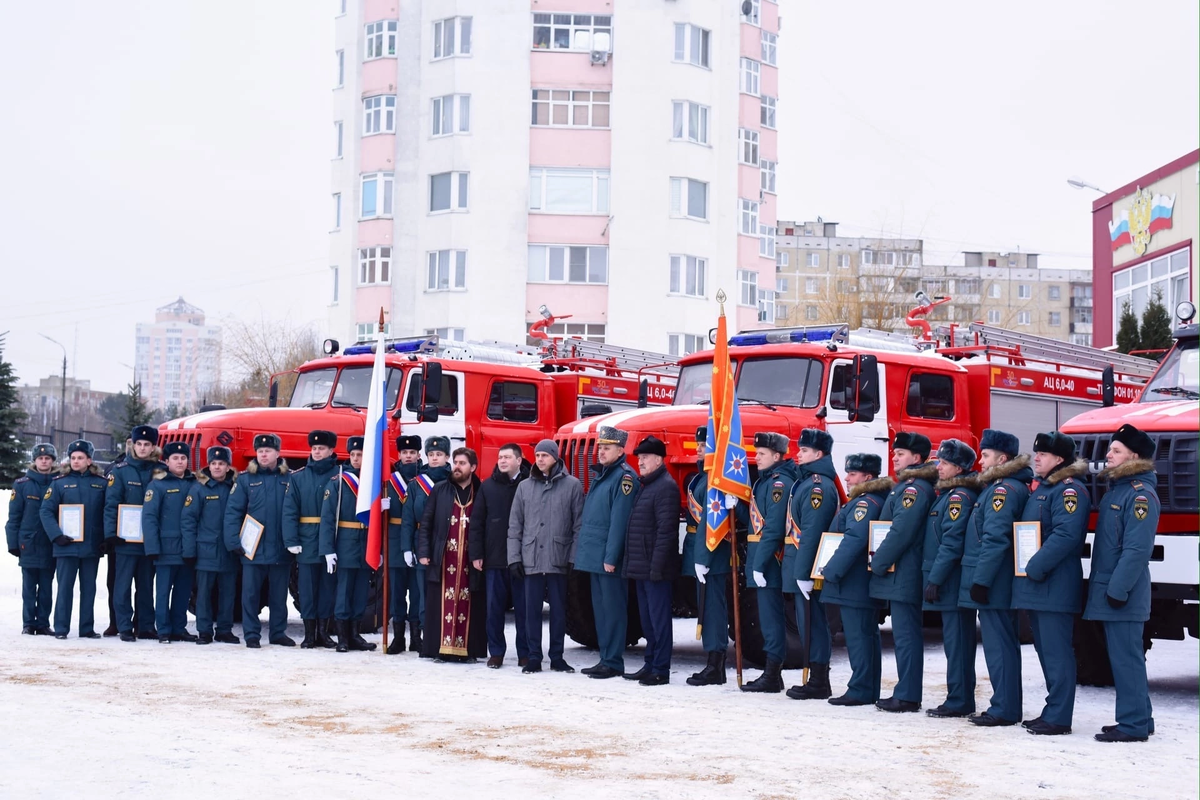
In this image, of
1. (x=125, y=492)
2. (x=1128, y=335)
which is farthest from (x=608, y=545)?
(x=1128, y=335)

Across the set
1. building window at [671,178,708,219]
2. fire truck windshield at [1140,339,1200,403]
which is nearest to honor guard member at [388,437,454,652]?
fire truck windshield at [1140,339,1200,403]

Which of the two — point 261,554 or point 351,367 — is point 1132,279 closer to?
point 351,367

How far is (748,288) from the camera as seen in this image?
154ft

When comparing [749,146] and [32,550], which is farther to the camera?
[749,146]

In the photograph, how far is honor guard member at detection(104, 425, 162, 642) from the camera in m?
14.2

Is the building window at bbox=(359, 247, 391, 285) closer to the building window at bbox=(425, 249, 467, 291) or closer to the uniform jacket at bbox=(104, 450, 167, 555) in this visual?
the building window at bbox=(425, 249, 467, 291)

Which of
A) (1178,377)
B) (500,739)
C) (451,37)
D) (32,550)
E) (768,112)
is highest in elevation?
(768,112)

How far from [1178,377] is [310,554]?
7.77m

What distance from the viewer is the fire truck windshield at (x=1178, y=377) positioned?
12.2 meters

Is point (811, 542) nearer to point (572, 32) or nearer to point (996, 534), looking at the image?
point (996, 534)

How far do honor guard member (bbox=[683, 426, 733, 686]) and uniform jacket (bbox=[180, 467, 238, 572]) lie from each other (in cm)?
456

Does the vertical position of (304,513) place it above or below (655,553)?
above

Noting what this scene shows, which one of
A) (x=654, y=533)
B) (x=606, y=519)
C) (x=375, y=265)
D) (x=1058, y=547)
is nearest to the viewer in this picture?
(x=1058, y=547)

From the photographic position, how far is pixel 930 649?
14898 millimetres
